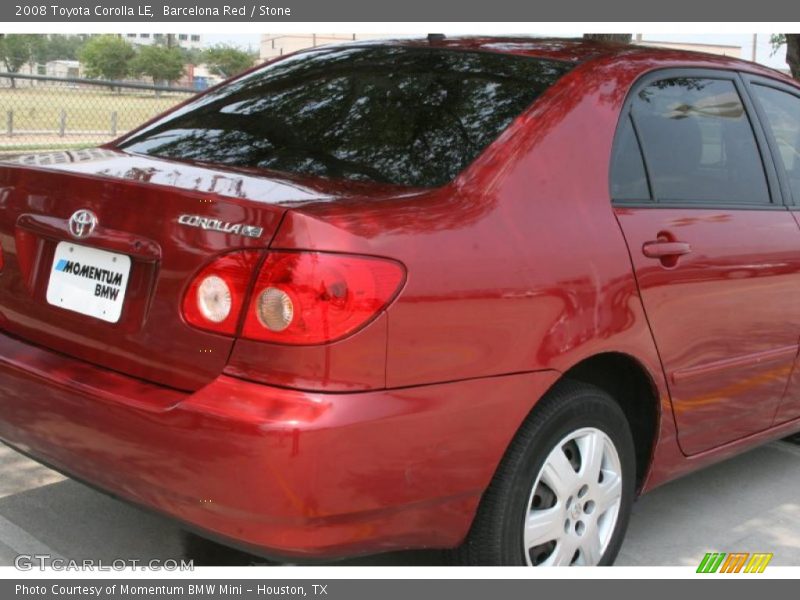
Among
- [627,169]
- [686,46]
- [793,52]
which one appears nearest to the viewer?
[627,169]

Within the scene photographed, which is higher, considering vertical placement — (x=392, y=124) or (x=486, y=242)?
(x=392, y=124)

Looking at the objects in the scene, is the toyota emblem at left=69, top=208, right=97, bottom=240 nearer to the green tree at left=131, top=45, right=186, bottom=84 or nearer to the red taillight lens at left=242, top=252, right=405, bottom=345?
the red taillight lens at left=242, top=252, right=405, bottom=345

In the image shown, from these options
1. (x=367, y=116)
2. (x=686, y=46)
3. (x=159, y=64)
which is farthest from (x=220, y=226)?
(x=159, y=64)

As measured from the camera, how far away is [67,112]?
2003 cm

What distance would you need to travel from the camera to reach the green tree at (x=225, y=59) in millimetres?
76312

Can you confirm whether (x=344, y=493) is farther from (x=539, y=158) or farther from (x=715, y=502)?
(x=715, y=502)

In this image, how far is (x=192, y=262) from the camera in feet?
8.29

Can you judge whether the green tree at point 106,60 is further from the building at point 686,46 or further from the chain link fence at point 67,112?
the chain link fence at point 67,112

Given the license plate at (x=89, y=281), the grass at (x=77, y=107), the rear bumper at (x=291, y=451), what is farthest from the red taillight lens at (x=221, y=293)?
the grass at (x=77, y=107)

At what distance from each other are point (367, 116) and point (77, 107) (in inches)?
657

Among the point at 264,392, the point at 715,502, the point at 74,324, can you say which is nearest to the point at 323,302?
the point at 264,392

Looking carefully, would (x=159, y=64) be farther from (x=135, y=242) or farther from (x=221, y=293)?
(x=221, y=293)

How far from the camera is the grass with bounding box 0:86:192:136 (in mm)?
15594

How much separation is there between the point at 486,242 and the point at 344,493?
0.73 metres
